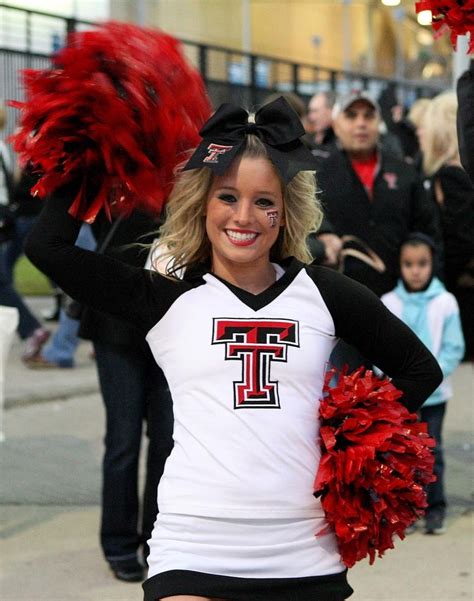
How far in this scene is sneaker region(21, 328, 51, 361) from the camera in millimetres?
8922

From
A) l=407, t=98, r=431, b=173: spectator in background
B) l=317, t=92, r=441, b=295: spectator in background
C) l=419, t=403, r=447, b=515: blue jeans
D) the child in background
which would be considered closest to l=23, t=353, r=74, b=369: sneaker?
l=407, t=98, r=431, b=173: spectator in background

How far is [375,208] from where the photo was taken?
5793mm

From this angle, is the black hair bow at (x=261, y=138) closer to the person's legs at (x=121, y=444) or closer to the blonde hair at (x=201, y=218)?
the blonde hair at (x=201, y=218)

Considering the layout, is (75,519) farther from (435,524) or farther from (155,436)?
(435,524)

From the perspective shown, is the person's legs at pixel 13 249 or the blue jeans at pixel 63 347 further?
the person's legs at pixel 13 249

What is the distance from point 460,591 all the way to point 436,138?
9.92 feet

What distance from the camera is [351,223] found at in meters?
5.78

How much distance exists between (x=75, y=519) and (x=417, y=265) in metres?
1.90

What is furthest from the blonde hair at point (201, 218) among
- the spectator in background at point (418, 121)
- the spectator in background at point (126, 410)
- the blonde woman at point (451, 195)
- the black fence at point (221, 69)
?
the spectator in background at point (418, 121)

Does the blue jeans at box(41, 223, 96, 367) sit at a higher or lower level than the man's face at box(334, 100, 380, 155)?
lower

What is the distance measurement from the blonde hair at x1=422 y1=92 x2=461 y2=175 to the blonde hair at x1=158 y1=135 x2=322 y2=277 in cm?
354

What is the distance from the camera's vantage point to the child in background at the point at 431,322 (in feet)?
17.6

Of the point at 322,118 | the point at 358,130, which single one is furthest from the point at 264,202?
the point at 322,118

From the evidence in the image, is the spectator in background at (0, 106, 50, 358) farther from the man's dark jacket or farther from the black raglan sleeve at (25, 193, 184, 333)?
the black raglan sleeve at (25, 193, 184, 333)
